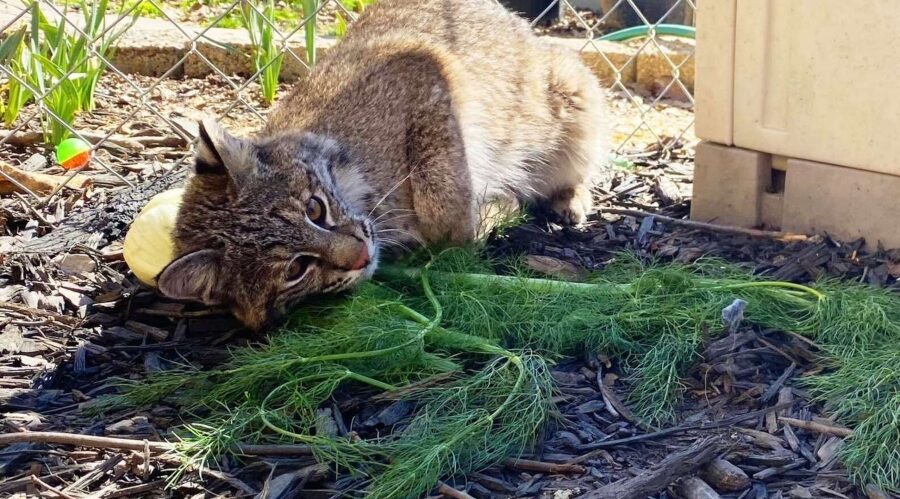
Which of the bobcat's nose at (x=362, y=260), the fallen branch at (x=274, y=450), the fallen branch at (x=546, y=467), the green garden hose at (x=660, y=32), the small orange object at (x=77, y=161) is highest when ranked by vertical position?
the green garden hose at (x=660, y=32)

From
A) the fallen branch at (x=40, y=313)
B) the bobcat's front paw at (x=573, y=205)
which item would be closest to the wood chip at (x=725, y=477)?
the bobcat's front paw at (x=573, y=205)

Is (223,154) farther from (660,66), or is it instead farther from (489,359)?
(660,66)

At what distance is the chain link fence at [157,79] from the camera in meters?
5.13

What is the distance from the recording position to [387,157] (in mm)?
4434

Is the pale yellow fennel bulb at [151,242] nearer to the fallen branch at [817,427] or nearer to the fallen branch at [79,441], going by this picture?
the fallen branch at [79,441]

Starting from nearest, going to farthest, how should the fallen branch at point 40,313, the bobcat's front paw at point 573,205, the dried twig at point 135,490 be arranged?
the dried twig at point 135,490 < the fallen branch at point 40,313 < the bobcat's front paw at point 573,205

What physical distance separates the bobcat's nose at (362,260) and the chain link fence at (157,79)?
1582mm

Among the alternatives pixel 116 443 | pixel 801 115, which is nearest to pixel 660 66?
pixel 801 115

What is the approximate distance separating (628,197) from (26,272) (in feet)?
9.28

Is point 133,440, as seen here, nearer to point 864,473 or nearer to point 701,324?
point 701,324

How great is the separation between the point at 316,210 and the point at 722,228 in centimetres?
175

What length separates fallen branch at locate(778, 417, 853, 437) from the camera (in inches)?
116

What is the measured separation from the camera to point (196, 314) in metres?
4.13

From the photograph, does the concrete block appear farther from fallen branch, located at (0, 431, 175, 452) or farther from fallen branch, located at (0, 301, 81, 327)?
fallen branch, located at (0, 431, 175, 452)
